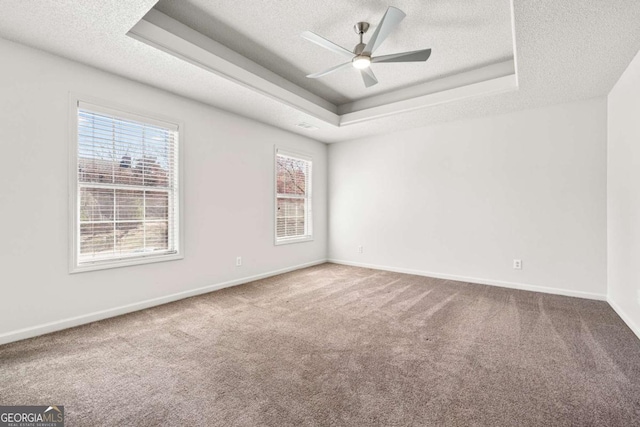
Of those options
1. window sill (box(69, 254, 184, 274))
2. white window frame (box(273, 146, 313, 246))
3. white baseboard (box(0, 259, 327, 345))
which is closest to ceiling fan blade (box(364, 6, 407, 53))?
white window frame (box(273, 146, 313, 246))

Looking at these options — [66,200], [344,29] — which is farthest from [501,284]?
[66,200]

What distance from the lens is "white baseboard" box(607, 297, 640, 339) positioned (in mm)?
2527

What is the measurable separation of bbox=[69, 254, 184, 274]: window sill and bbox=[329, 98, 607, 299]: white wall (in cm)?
327

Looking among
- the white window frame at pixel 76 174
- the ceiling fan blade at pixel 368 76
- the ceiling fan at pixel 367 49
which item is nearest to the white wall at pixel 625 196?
the ceiling fan at pixel 367 49

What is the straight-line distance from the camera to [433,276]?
466 centimetres

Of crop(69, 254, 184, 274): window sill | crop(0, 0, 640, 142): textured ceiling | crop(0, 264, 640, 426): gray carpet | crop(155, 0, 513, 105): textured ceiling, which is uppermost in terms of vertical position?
crop(155, 0, 513, 105): textured ceiling

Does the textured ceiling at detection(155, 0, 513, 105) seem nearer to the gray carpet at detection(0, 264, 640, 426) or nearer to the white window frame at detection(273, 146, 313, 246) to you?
the white window frame at detection(273, 146, 313, 246)

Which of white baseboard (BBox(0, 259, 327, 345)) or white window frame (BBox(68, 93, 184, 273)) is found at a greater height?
white window frame (BBox(68, 93, 184, 273))

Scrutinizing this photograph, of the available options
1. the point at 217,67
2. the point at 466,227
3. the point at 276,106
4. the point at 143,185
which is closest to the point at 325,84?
the point at 276,106

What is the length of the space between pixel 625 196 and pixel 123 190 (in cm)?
509

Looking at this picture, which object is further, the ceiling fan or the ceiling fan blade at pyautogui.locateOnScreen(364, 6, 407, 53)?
the ceiling fan

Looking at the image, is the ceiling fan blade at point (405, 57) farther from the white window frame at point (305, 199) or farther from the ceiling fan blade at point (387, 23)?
the white window frame at point (305, 199)

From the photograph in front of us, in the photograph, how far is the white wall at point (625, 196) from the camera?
2541mm

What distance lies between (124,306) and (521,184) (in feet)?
16.7
